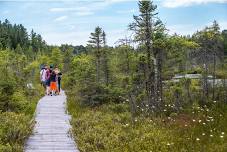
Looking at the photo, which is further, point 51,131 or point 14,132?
point 51,131

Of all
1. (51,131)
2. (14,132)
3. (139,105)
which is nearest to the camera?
(14,132)

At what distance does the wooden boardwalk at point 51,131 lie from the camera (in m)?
12.0

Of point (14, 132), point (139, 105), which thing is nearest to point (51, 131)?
point (14, 132)

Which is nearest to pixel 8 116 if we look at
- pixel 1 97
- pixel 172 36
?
pixel 1 97

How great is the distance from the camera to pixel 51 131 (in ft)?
46.3

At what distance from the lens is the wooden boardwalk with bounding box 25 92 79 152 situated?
12039 mm

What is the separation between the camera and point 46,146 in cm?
1215

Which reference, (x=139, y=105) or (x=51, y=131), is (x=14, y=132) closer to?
(x=51, y=131)

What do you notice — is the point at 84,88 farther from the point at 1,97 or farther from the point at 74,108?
the point at 1,97

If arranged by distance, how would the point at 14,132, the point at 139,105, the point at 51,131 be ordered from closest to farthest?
the point at 14,132
the point at 51,131
the point at 139,105

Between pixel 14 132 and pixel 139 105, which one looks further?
pixel 139 105

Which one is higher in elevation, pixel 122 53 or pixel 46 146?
pixel 122 53

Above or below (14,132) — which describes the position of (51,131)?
below

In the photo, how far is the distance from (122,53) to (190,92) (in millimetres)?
4457
